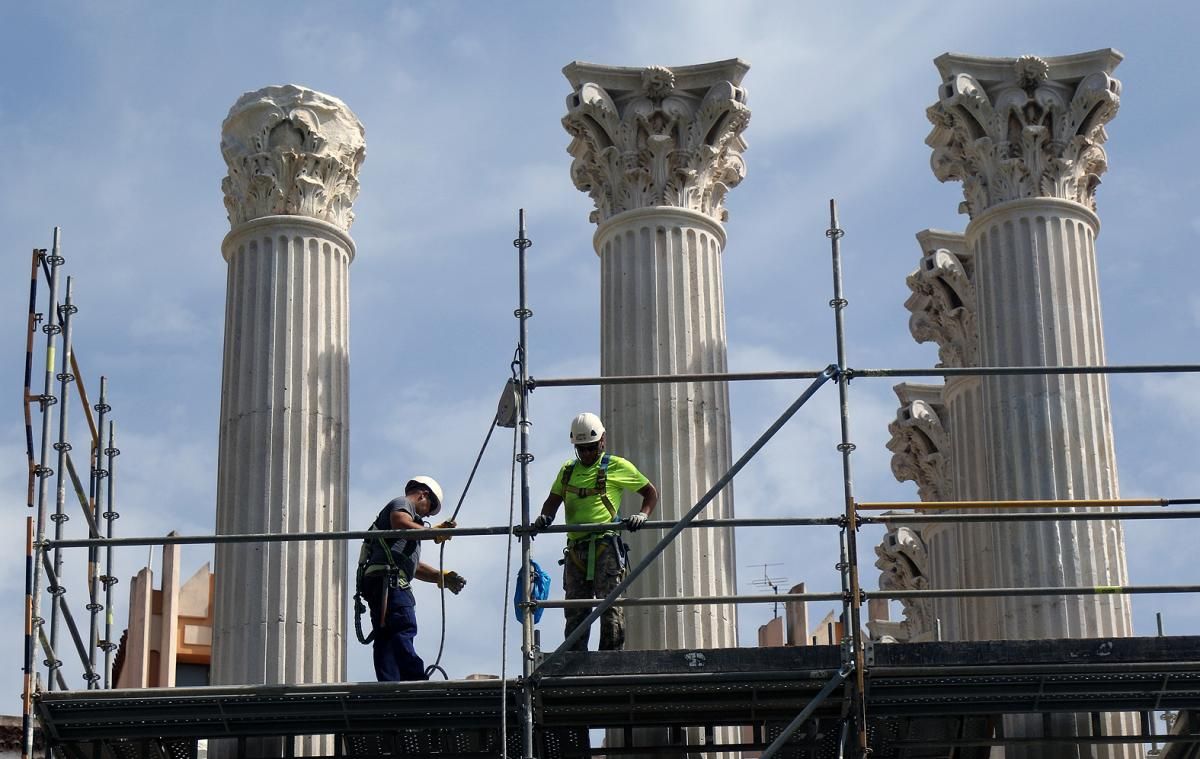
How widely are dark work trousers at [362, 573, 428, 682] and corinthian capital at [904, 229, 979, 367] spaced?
1392 centimetres

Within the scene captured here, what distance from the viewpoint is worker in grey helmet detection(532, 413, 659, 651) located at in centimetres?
2539

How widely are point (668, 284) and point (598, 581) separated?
4.69 metres

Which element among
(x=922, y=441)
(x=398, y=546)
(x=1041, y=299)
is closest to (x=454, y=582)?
(x=398, y=546)

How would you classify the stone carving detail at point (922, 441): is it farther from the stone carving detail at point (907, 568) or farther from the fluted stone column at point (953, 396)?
the stone carving detail at point (907, 568)

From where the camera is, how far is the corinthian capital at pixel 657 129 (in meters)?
29.6

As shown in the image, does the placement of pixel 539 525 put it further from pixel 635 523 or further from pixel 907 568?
pixel 907 568

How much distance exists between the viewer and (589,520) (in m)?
25.5

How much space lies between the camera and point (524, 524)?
963 inches

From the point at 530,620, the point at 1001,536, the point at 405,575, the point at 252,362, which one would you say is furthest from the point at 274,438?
the point at 1001,536

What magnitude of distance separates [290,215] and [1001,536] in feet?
28.2

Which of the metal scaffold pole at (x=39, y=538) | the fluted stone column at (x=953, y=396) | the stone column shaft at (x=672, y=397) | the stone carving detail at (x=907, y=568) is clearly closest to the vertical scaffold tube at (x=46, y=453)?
the metal scaffold pole at (x=39, y=538)

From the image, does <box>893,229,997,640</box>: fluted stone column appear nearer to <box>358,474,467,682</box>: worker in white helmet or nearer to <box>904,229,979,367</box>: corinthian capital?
<box>904,229,979,367</box>: corinthian capital

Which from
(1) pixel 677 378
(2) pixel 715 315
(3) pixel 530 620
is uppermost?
(2) pixel 715 315

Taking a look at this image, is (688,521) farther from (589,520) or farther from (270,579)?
(270,579)
